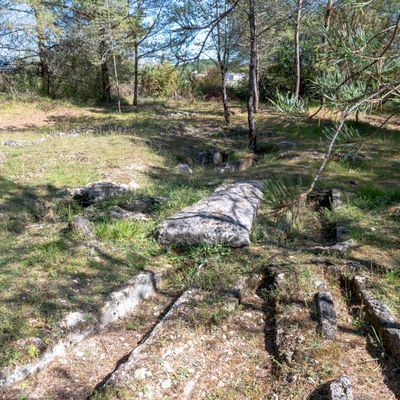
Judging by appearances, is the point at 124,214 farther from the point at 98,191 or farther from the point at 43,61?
the point at 43,61

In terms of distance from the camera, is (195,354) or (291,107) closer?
(291,107)

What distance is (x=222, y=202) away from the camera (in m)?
4.64

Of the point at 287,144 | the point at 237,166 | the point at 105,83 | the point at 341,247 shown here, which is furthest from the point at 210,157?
the point at 105,83

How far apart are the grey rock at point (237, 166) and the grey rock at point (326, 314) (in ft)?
16.6

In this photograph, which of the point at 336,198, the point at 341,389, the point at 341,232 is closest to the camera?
the point at 341,389

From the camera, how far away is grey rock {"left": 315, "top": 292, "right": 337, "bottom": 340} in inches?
100

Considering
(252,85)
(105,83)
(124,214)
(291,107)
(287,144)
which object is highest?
(105,83)

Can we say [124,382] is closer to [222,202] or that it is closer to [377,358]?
[377,358]

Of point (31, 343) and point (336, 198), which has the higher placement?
point (336, 198)

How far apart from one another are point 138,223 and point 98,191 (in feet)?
4.89

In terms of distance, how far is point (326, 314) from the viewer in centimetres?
269

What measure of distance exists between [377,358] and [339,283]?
0.92 metres

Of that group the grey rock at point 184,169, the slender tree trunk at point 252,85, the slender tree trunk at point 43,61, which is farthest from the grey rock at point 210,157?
the slender tree trunk at point 43,61

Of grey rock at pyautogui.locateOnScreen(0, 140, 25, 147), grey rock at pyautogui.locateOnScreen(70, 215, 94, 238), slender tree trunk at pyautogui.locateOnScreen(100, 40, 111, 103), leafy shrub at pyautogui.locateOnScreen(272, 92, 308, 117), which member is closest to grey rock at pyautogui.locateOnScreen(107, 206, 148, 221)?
grey rock at pyautogui.locateOnScreen(70, 215, 94, 238)
